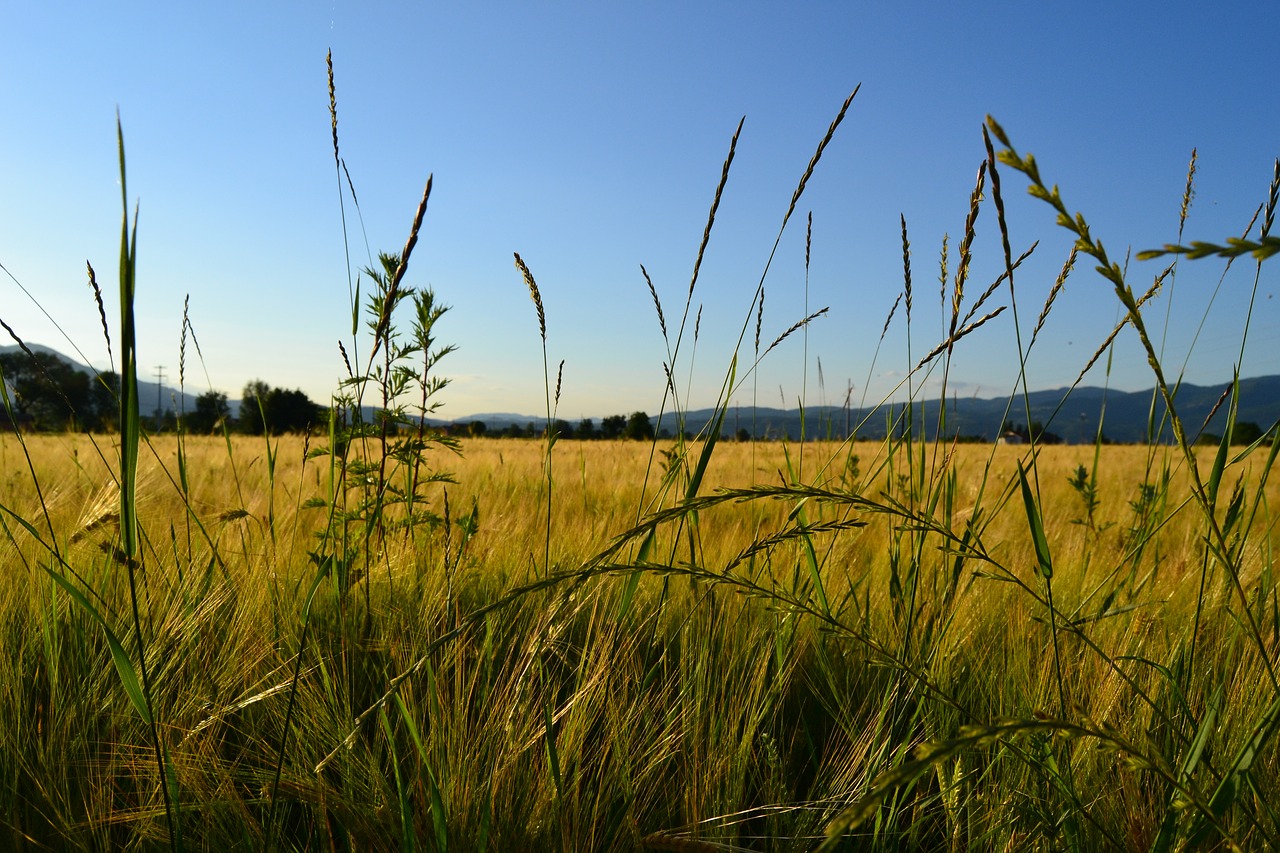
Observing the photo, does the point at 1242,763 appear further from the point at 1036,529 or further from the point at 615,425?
the point at 615,425

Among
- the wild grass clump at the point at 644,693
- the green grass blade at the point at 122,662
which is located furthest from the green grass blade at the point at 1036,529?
the green grass blade at the point at 122,662

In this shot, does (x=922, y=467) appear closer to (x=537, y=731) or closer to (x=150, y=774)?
(x=537, y=731)

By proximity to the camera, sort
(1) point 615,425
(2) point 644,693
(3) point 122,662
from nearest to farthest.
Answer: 1. (3) point 122,662
2. (2) point 644,693
3. (1) point 615,425

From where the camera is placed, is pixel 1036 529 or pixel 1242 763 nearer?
pixel 1242 763

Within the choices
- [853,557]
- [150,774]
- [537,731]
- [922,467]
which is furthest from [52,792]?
[853,557]

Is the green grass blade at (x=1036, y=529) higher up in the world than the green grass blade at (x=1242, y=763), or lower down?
higher up

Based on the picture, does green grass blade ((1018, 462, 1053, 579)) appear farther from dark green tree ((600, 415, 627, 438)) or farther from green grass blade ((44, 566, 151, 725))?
dark green tree ((600, 415, 627, 438))

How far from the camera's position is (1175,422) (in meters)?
0.59

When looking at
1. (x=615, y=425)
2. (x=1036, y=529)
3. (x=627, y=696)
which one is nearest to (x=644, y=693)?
(x=627, y=696)

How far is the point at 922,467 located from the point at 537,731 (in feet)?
3.21

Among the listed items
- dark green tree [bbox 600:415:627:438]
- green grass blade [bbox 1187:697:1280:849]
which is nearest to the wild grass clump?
green grass blade [bbox 1187:697:1280:849]

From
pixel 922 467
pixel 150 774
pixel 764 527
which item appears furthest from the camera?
pixel 764 527

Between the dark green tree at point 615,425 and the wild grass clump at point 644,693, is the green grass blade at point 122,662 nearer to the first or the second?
the wild grass clump at point 644,693

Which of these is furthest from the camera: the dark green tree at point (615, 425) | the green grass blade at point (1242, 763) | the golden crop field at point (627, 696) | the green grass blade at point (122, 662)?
the dark green tree at point (615, 425)
